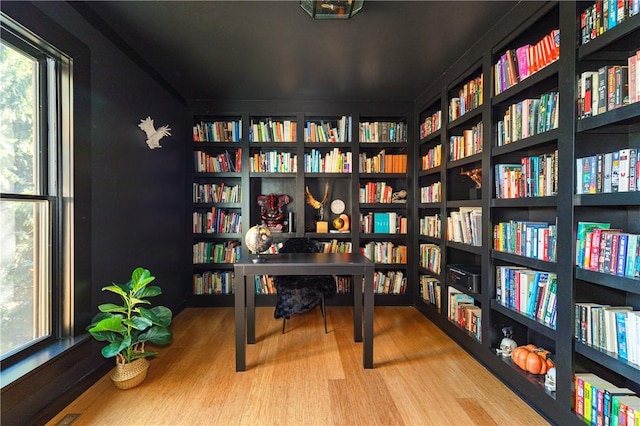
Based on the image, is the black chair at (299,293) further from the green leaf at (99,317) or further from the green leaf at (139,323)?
the green leaf at (99,317)

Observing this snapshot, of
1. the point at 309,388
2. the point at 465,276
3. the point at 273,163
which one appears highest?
the point at 273,163

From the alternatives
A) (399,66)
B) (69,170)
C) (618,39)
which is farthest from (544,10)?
(69,170)

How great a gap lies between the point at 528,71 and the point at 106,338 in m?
3.26

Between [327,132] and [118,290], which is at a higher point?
[327,132]

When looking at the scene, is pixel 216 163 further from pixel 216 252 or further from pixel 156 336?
pixel 156 336

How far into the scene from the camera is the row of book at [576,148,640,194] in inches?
55.2

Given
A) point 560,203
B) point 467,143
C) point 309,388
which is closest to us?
point 560,203

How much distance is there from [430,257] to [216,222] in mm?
2624

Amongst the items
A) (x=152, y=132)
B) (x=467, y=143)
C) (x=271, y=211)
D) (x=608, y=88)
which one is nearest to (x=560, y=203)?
(x=608, y=88)

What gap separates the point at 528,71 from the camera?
80.1 inches

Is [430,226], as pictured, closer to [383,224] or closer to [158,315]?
[383,224]

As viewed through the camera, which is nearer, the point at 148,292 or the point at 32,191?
the point at 32,191

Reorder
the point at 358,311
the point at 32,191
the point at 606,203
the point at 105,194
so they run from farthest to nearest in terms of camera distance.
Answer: the point at 358,311
the point at 105,194
the point at 32,191
the point at 606,203

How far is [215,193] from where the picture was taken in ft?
12.8
